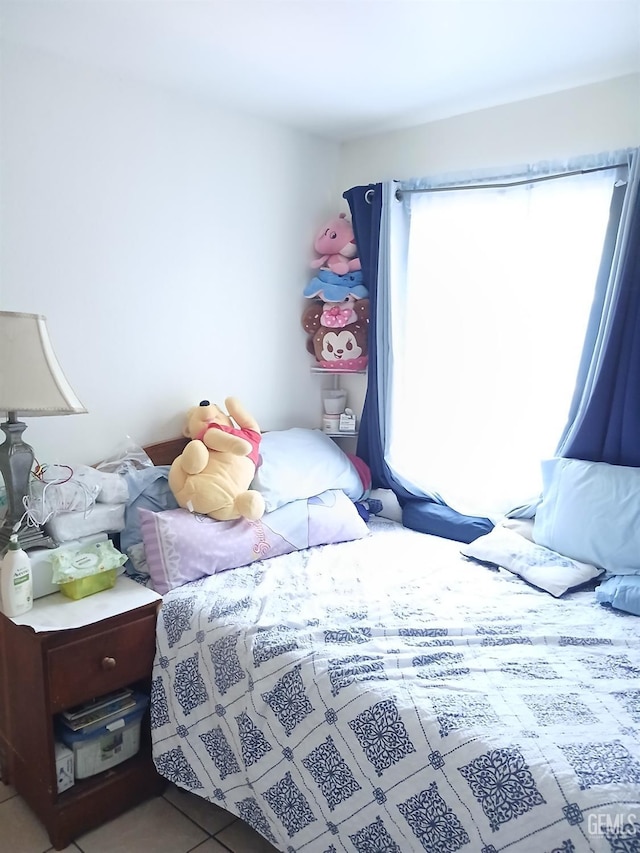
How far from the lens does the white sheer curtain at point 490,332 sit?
2371 mm

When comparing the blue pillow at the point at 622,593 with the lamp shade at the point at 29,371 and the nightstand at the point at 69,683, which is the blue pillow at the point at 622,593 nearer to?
the nightstand at the point at 69,683

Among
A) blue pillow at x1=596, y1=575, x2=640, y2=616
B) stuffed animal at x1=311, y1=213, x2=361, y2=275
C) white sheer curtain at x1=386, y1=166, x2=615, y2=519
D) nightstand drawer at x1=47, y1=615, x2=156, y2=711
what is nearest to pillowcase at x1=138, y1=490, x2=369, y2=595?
nightstand drawer at x1=47, y1=615, x2=156, y2=711

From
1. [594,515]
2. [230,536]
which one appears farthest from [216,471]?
[594,515]

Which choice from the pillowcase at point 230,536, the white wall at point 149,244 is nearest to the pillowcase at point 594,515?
the pillowcase at point 230,536

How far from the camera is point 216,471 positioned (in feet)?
7.57

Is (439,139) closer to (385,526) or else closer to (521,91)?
(521,91)

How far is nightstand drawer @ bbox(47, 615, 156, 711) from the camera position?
1771 mm

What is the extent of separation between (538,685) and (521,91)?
207 cm

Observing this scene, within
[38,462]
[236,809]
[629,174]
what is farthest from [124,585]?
[629,174]

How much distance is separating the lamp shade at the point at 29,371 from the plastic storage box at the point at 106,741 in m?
0.94

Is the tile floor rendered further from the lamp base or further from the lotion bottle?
the lamp base

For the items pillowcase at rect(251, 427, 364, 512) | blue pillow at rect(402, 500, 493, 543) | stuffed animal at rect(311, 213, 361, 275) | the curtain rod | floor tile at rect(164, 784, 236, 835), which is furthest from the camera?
stuffed animal at rect(311, 213, 361, 275)

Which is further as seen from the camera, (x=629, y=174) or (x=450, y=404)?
(x=450, y=404)

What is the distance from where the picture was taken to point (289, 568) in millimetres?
2242
